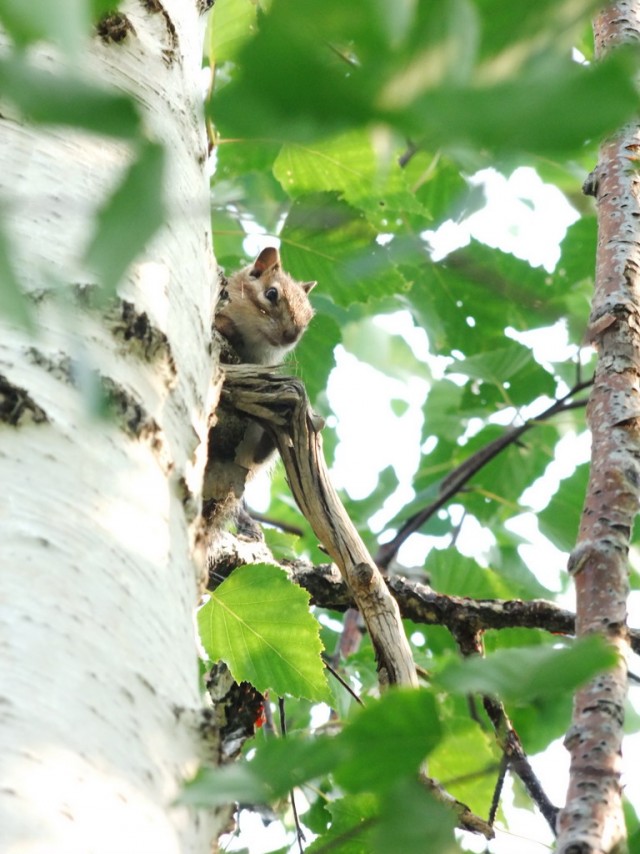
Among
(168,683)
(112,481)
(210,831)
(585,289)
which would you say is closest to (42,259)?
(112,481)

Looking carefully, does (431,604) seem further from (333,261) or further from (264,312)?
(264,312)

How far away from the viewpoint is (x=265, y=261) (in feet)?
17.2

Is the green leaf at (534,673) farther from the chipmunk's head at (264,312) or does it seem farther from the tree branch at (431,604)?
the chipmunk's head at (264,312)

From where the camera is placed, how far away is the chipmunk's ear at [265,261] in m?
5.18

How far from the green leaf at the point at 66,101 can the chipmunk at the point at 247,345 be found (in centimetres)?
176

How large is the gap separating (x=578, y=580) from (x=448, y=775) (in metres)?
0.54

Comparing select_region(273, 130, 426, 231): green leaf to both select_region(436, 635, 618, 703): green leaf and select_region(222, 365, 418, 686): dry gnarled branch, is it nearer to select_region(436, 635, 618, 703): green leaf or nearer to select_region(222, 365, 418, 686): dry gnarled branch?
select_region(222, 365, 418, 686): dry gnarled branch

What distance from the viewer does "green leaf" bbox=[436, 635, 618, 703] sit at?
0.68 m

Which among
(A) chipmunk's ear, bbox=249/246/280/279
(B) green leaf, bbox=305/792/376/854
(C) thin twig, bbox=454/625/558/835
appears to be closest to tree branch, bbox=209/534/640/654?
(C) thin twig, bbox=454/625/558/835

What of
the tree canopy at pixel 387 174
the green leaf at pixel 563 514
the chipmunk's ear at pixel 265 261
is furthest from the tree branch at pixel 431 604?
the chipmunk's ear at pixel 265 261

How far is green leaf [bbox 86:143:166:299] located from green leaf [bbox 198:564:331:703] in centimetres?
183

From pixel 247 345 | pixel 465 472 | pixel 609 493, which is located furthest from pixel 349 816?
pixel 247 345

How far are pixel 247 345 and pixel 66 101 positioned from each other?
4022mm

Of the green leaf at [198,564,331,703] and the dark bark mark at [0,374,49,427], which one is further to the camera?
the green leaf at [198,564,331,703]
